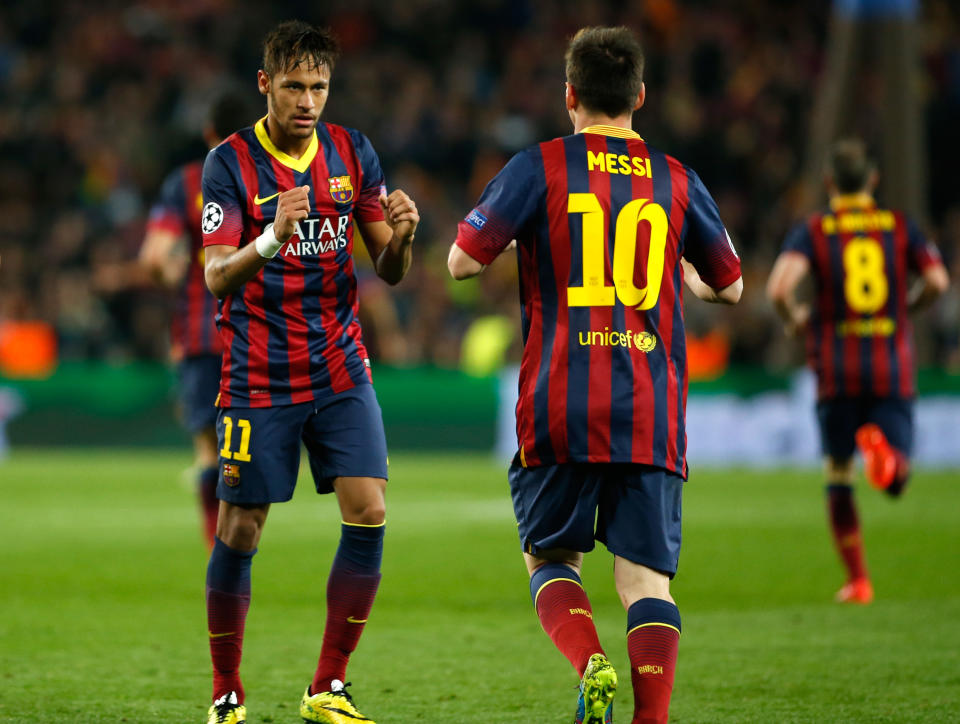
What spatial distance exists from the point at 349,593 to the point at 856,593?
3.85 meters

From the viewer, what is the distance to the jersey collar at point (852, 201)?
27.5ft

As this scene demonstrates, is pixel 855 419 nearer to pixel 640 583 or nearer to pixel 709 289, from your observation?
pixel 709 289

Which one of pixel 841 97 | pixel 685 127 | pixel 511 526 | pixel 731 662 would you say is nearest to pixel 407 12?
pixel 685 127

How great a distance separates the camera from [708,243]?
452 centimetres

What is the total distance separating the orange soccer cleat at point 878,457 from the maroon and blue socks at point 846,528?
0.64 ft

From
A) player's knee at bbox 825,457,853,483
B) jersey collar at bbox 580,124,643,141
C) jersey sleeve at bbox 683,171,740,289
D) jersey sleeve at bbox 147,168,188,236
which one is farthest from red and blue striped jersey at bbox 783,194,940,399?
jersey collar at bbox 580,124,643,141

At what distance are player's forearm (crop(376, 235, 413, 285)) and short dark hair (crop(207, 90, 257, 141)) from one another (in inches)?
105

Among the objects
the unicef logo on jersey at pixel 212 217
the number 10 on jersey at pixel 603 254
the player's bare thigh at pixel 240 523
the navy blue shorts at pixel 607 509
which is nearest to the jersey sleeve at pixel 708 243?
the number 10 on jersey at pixel 603 254

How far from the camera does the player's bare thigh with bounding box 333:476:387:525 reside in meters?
5.05

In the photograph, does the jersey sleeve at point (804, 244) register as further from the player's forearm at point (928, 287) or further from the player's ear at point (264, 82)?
the player's ear at point (264, 82)

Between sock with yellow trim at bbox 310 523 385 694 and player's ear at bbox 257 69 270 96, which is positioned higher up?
player's ear at bbox 257 69 270 96

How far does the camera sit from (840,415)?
8.39 meters

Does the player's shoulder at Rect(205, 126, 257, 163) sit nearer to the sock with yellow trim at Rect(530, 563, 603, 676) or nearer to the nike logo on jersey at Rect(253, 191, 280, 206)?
the nike logo on jersey at Rect(253, 191, 280, 206)

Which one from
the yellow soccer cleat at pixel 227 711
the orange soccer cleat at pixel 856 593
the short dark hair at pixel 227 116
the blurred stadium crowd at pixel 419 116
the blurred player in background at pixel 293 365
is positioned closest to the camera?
the yellow soccer cleat at pixel 227 711
